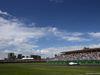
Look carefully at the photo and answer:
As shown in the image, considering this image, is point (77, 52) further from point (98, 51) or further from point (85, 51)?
point (98, 51)

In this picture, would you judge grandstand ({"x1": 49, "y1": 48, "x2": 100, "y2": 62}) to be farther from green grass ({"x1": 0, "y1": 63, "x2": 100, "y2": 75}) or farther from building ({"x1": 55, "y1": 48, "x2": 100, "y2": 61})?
green grass ({"x1": 0, "y1": 63, "x2": 100, "y2": 75})

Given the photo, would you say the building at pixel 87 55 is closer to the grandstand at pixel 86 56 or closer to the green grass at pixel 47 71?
the grandstand at pixel 86 56

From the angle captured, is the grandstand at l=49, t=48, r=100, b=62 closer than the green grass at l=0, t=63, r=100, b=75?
No

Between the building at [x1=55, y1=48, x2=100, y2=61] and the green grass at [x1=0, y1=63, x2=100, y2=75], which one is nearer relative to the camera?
the green grass at [x1=0, y1=63, x2=100, y2=75]

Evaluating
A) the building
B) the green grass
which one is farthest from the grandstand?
the green grass

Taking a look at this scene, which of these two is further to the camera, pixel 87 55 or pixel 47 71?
pixel 87 55

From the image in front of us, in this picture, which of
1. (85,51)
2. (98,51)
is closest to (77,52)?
(85,51)

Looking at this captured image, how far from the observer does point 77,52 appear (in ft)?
280

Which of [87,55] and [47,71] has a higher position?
[87,55]

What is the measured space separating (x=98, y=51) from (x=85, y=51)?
1031 cm

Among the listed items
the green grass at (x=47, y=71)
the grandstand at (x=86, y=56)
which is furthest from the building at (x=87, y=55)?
the green grass at (x=47, y=71)

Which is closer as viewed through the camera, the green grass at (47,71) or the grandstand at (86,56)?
the green grass at (47,71)

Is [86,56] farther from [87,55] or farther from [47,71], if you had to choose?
[47,71]

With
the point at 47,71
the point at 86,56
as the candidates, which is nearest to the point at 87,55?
the point at 86,56
